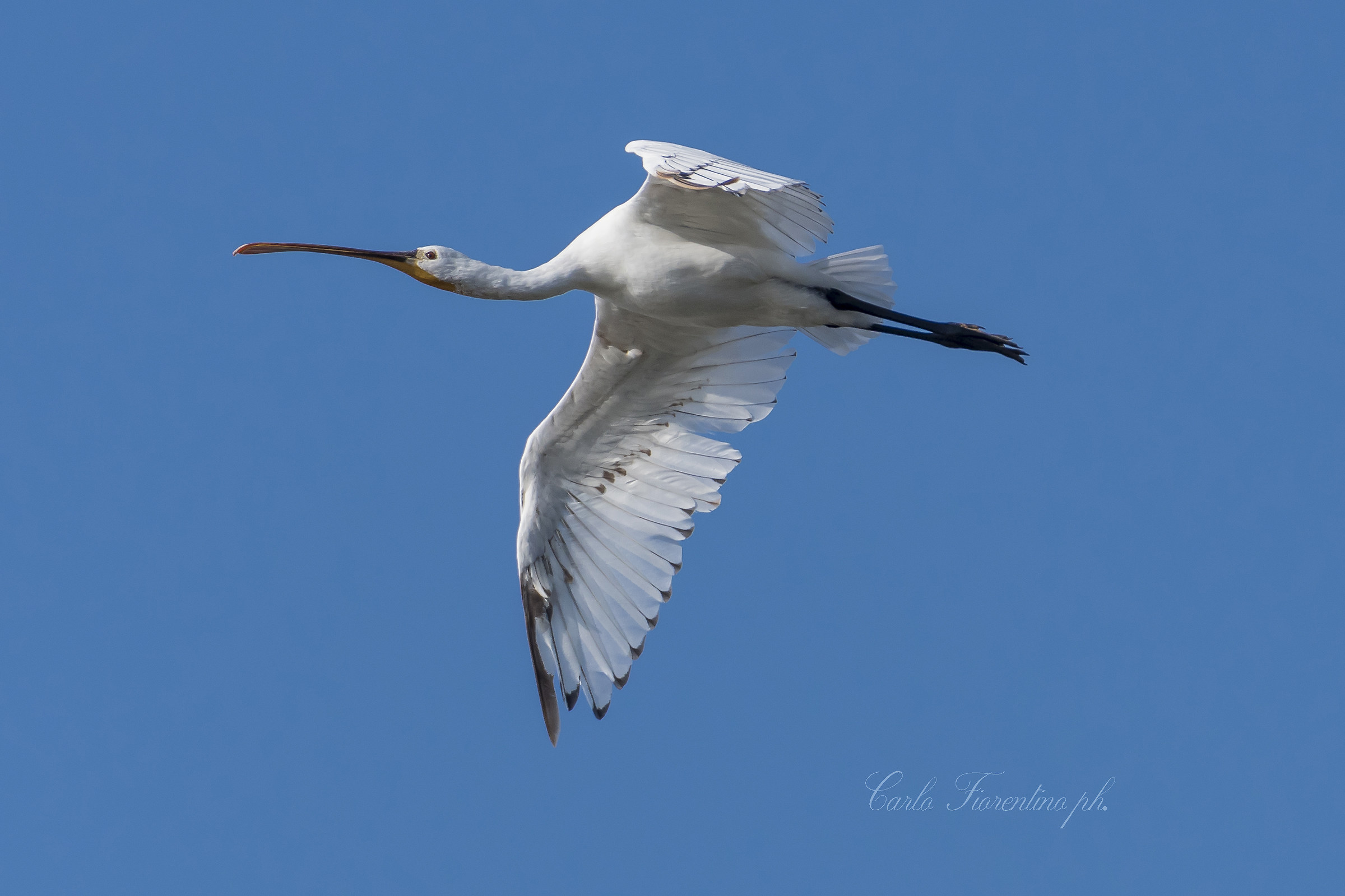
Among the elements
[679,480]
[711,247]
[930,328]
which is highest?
[711,247]

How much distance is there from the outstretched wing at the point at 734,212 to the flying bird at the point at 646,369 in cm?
1

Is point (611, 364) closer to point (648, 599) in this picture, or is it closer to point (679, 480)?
point (679, 480)

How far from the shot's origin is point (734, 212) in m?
11.0

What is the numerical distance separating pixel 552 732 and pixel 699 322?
3.61 metres

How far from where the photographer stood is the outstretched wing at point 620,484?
12414 mm

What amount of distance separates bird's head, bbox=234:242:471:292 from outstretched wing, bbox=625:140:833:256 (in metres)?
1.49

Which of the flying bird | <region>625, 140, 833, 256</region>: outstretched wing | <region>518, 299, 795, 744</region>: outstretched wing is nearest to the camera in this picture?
<region>625, 140, 833, 256</region>: outstretched wing

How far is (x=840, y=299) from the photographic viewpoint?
11.5 metres

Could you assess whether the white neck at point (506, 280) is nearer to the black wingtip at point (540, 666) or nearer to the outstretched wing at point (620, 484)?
the outstretched wing at point (620, 484)

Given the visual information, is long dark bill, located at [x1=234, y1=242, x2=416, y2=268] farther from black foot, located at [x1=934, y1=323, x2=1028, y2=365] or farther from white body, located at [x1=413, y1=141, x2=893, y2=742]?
black foot, located at [x1=934, y1=323, x2=1028, y2=365]

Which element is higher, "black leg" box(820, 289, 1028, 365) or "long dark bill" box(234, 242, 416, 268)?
"long dark bill" box(234, 242, 416, 268)

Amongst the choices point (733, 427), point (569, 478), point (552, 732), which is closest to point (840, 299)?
point (733, 427)

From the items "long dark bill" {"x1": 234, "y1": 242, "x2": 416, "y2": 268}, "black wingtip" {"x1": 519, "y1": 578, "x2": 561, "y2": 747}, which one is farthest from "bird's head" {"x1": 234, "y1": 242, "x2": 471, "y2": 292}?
"black wingtip" {"x1": 519, "y1": 578, "x2": 561, "y2": 747}

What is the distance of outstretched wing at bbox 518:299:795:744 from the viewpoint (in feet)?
40.7
